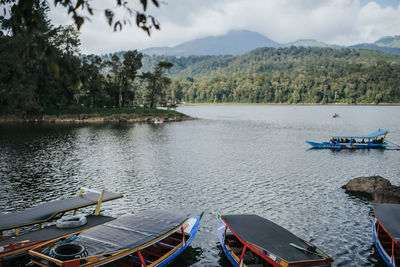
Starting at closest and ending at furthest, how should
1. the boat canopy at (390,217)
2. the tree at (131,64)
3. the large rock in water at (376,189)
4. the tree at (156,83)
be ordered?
the boat canopy at (390,217) < the large rock in water at (376,189) < the tree at (131,64) < the tree at (156,83)

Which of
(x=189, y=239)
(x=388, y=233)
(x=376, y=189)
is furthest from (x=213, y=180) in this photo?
(x=388, y=233)

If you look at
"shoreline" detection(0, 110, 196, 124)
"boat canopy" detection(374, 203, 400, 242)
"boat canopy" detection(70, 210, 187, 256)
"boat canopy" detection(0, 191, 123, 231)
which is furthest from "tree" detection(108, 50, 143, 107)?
"boat canopy" detection(374, 203, 400, 242)

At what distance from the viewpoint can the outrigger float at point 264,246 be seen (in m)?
12.1

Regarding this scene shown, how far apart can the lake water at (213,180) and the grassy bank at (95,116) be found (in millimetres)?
42281

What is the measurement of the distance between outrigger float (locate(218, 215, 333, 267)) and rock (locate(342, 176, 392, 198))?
1505 cm

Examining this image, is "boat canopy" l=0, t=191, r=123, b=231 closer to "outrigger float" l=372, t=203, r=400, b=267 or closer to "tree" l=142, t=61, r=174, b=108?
"outrigger float" l=372, t=203, r=400, b=267

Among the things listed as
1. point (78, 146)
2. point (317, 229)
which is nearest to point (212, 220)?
point (317, 229)

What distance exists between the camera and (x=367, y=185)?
87.3ft

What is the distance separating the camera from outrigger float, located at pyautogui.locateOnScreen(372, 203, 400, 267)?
14059 mm

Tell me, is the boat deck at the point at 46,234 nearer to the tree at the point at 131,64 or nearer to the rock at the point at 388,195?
the rock at the point at 388,195

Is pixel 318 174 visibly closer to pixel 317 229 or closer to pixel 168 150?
pixel 317 229

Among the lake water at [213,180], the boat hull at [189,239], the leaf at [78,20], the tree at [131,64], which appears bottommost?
the lake water at [213,180]

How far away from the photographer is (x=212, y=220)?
2089 cm

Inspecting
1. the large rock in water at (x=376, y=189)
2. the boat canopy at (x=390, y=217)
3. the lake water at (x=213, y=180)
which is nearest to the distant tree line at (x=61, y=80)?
the lake water at (x=213, y=180)
